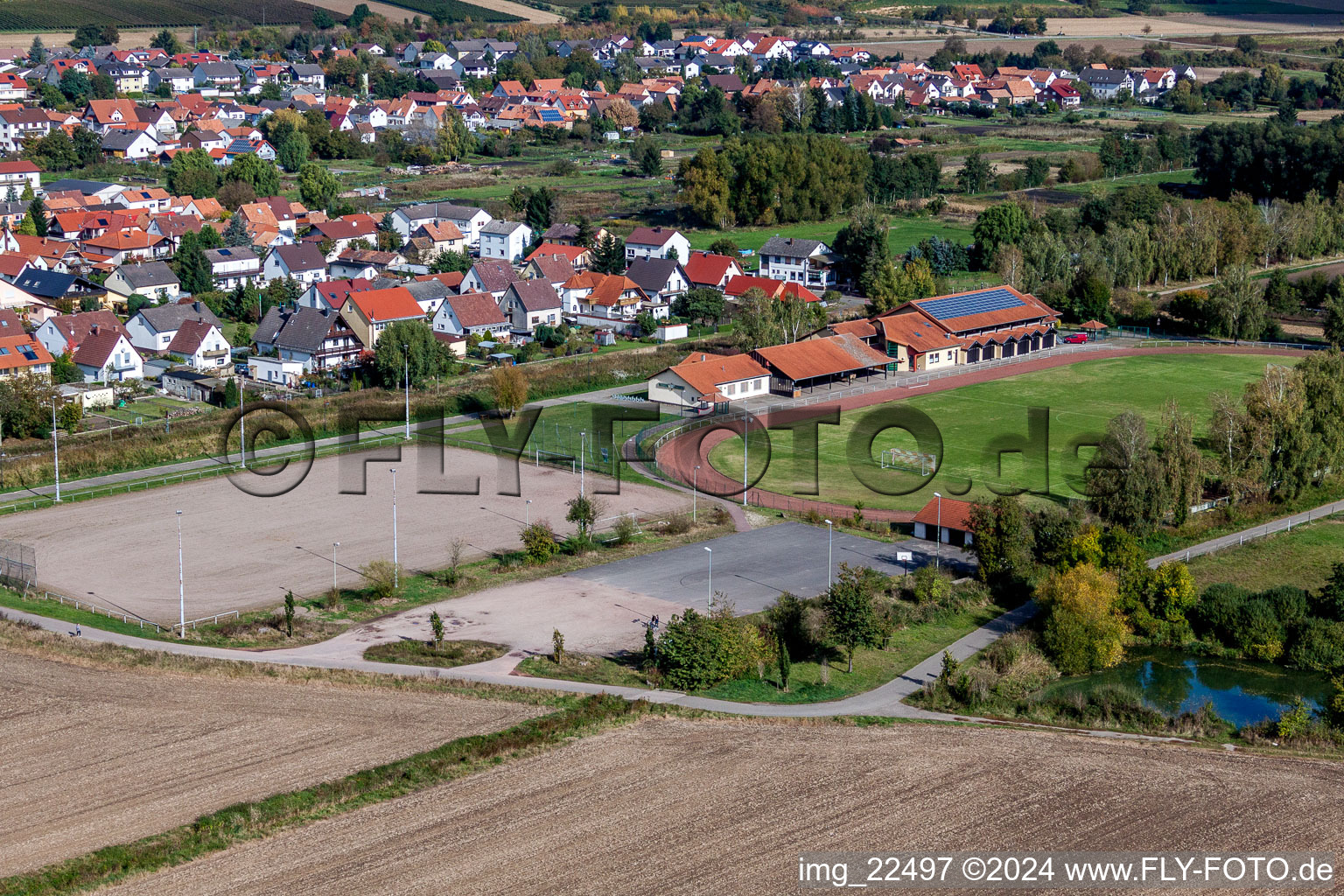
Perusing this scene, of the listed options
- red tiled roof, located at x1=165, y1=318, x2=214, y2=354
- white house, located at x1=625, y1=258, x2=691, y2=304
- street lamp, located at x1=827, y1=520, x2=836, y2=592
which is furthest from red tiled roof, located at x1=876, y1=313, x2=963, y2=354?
red tiled roof, located at x1=165, y1=318, x2=214, y2=354

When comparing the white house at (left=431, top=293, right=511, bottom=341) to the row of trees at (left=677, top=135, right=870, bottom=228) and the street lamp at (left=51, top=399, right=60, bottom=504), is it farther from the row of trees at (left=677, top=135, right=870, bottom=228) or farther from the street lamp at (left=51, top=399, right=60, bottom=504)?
the row of trees at (left=677, top=135, right=870, bottom=228)

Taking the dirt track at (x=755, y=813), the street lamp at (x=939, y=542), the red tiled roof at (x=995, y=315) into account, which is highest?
the red tiled roof at (x=995, y=315)

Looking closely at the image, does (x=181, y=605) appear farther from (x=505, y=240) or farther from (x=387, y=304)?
(x=505, y=240)

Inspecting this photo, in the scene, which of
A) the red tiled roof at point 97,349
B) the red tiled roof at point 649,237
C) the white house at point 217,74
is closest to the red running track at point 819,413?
the red tiled roof at point 97,349

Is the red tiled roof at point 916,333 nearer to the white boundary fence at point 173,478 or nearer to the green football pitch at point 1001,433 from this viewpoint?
the green football pitch at point 1001,433

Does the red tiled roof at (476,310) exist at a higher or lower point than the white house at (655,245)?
lower

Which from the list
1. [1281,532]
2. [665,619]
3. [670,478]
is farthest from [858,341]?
[665,619]

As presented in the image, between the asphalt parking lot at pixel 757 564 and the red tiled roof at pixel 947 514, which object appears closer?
the asphalt parking lot at pixel 757 564
